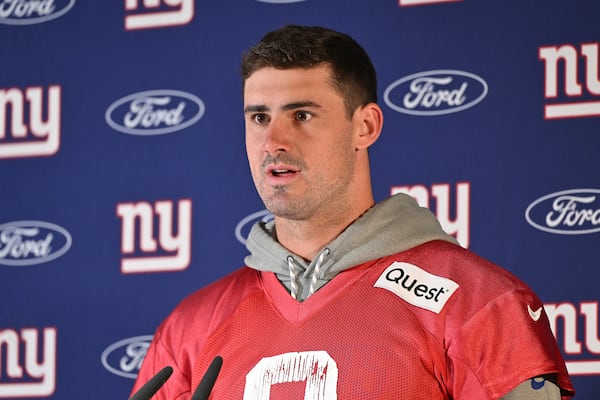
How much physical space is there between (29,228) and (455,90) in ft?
3.77

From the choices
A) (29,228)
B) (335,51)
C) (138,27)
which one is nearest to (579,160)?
(335,51)

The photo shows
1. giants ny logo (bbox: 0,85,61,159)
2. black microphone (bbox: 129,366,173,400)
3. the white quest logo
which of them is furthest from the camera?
giants ny logo (bbox: 0,85,61,159)

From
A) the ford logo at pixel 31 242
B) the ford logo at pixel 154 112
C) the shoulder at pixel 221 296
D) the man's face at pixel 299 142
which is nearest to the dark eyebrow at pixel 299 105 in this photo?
the man's face at pixel 299 142

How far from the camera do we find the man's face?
2.35 m

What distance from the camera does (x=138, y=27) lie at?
332cm

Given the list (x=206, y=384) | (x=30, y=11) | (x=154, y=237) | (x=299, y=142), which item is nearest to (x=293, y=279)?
(x=299, y=142)

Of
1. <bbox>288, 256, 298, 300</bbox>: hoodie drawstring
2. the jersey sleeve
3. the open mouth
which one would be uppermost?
the open mouth

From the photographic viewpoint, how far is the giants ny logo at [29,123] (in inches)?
132

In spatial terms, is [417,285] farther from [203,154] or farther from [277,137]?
[203,154]

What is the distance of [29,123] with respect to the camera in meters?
3.36

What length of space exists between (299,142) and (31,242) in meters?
1.19

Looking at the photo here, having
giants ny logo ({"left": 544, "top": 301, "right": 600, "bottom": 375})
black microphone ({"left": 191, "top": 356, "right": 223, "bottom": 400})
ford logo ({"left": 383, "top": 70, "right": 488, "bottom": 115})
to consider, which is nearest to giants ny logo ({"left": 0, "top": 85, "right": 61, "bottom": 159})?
ford logo ({"left": 383, "top": 70, "right": 488, "bottom": 115})

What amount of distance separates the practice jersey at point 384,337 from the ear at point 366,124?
23 cm

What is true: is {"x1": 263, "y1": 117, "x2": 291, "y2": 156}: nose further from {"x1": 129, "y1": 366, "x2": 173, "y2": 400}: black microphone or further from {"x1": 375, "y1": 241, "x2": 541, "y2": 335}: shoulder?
{"x1": 129, "y1": 366, "x2": 173, "y2": 400}: black microphone
